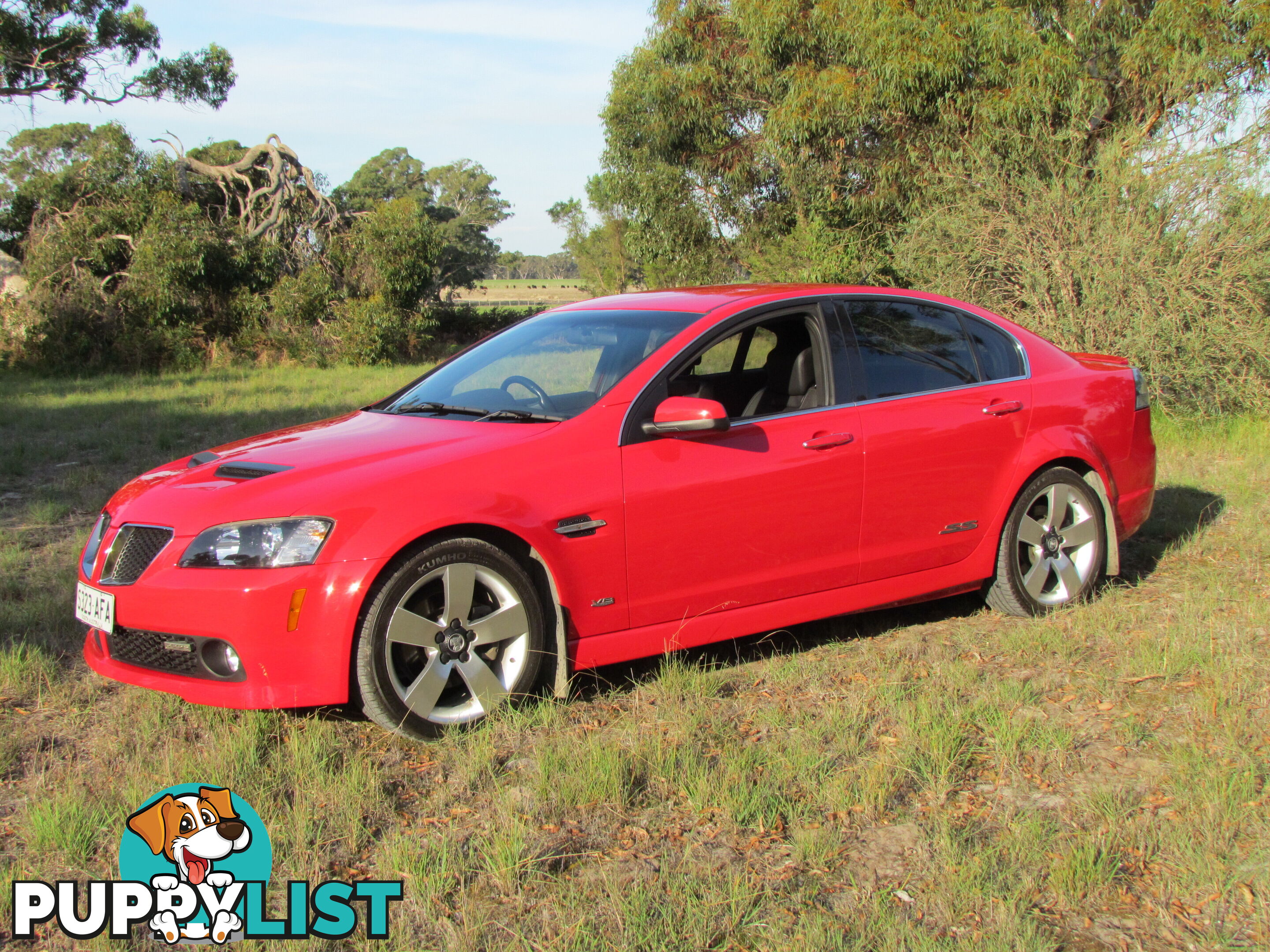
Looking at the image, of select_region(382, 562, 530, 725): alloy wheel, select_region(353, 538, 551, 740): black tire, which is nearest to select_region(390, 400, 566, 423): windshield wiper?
select_region(353, 538, 551, 740): black tire

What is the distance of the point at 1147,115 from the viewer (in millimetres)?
15039

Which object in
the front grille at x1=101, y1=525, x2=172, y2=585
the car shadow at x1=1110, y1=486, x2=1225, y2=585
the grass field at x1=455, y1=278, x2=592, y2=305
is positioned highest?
the grass field at x1=455, y1=278, x2=592, y2=305

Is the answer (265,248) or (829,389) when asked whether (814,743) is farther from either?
(265,248)

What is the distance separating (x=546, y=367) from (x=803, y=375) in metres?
1.10

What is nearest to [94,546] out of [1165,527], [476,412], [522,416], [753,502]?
[476,412]

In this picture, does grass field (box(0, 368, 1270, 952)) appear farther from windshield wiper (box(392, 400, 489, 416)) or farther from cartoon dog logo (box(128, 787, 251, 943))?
windshield wiper (box(392, 400, 489, 416))

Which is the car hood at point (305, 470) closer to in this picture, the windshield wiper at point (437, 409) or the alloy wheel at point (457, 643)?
the windshield wiper at point (437, 409)

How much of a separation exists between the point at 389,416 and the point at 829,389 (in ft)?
6.05

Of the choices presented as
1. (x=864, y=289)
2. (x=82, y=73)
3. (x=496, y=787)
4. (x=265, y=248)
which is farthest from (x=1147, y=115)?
(x=82, y=73)

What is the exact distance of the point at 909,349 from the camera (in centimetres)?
493

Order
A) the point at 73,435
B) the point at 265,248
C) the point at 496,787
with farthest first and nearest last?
the point at 265,248
the point at 73,435
the point at 496,787

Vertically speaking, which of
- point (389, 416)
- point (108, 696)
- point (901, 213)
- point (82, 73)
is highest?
point (82, 73)

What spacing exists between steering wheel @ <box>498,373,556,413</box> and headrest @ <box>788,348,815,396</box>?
1072 millimetres

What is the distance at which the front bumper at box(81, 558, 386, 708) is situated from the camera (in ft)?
11.4
